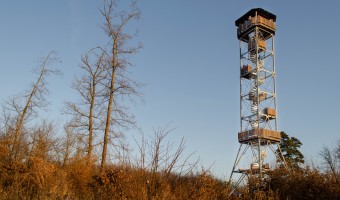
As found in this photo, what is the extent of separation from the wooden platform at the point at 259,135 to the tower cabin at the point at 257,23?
11.9 metres

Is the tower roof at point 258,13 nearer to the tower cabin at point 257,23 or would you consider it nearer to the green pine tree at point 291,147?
the tower cabin at point 257,23

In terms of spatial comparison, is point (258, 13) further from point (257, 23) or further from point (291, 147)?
point (291, 147)

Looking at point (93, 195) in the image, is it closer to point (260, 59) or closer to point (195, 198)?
point (195, 198)

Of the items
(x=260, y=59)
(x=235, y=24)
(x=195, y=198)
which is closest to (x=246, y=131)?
(x=260, y=59)

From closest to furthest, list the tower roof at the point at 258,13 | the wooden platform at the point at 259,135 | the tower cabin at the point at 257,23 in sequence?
1. the wooden platform at the point at 259,135
2. the tower cabin at the point at 257,23
3. the tower roof at the point at 258,13

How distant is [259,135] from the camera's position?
1416 inches

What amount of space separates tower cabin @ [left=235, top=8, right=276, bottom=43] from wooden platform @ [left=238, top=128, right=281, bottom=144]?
1194cm

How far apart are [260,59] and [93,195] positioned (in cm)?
3256

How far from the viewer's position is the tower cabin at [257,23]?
4110 cm

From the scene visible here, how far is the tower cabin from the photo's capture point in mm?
41103

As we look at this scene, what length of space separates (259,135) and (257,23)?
1320 centimetres

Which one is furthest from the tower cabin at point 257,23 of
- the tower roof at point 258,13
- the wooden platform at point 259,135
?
the wooden platform at point 259,135

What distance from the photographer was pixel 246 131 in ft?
124

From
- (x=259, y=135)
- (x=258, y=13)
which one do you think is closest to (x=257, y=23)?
(x=258, y=13)
